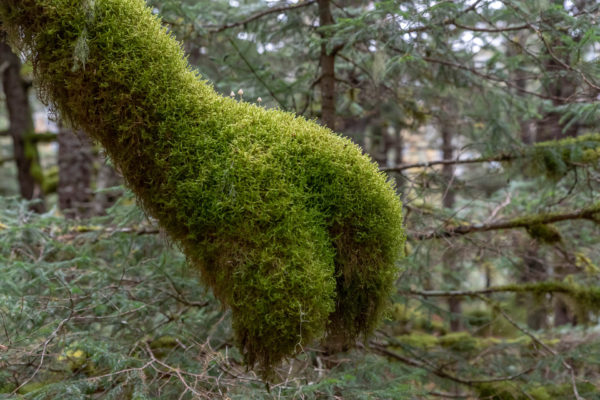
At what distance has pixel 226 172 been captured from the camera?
76.6 inches

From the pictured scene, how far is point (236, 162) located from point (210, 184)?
0.16 meters

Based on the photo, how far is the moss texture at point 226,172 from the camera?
1899 millimetres

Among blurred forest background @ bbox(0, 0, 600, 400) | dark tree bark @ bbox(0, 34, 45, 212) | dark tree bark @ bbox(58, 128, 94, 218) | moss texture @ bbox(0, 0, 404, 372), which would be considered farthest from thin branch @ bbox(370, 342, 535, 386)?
dark tree bark @ bbox(0, 34, 45, 212)

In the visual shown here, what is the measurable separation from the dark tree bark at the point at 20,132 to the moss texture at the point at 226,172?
24.8 ft

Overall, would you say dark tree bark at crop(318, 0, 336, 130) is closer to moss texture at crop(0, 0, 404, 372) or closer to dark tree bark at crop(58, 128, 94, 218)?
moss texture at crop(0, 0, 404, 372)

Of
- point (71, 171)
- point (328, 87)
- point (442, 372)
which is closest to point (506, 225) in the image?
point (442, 372)

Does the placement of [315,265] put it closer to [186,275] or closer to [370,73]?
[186,275]

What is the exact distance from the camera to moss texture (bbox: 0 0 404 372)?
190 cm

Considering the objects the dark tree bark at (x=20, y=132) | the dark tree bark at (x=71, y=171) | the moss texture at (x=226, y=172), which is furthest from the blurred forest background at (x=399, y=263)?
the dark tree bark at (x=20, y=132)

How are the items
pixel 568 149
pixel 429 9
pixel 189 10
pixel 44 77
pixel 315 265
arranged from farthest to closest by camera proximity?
pixel 568 149 < pixel 189 10 < pixel 429 9 < pixel 44 77 < pixel 315 265

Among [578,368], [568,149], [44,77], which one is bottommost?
[578,368]

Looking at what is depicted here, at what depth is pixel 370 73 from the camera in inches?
164

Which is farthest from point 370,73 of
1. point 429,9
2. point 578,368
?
point 578,368

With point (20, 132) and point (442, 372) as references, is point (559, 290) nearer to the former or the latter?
point (442, 372)
